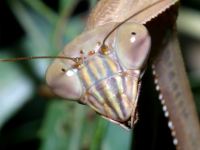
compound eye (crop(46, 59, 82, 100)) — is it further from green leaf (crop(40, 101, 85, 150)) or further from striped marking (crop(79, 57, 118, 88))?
green leaf (crop(40, 101, 85, 150))

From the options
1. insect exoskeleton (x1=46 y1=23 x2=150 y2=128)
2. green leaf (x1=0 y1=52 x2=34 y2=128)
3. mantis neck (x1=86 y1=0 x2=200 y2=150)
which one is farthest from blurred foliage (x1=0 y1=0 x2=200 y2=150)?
insect exoskeleton (x1=46 y1=23 x2=150 y2=128)

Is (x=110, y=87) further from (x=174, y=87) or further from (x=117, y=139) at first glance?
(x=117, y=139)

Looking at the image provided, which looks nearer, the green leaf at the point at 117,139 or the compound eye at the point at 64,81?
the compound eye at the point at 64,81

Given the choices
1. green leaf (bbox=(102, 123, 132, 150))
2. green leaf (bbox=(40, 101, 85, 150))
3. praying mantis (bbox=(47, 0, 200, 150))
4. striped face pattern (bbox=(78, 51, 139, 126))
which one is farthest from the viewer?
green leaf (bbox=(40, 101, 85, 150))

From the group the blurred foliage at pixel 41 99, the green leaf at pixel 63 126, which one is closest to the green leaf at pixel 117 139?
the blurred foliage at pixel 41 99

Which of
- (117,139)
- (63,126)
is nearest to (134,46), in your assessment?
(117,139)

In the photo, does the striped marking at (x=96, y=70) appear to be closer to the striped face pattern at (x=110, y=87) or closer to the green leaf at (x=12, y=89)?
the striped face pattern at (x=110, y=87)

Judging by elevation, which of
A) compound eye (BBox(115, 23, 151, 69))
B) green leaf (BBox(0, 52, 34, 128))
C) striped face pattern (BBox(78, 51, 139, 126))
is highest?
green leaf (BBox(0, 52, 34, 128))
